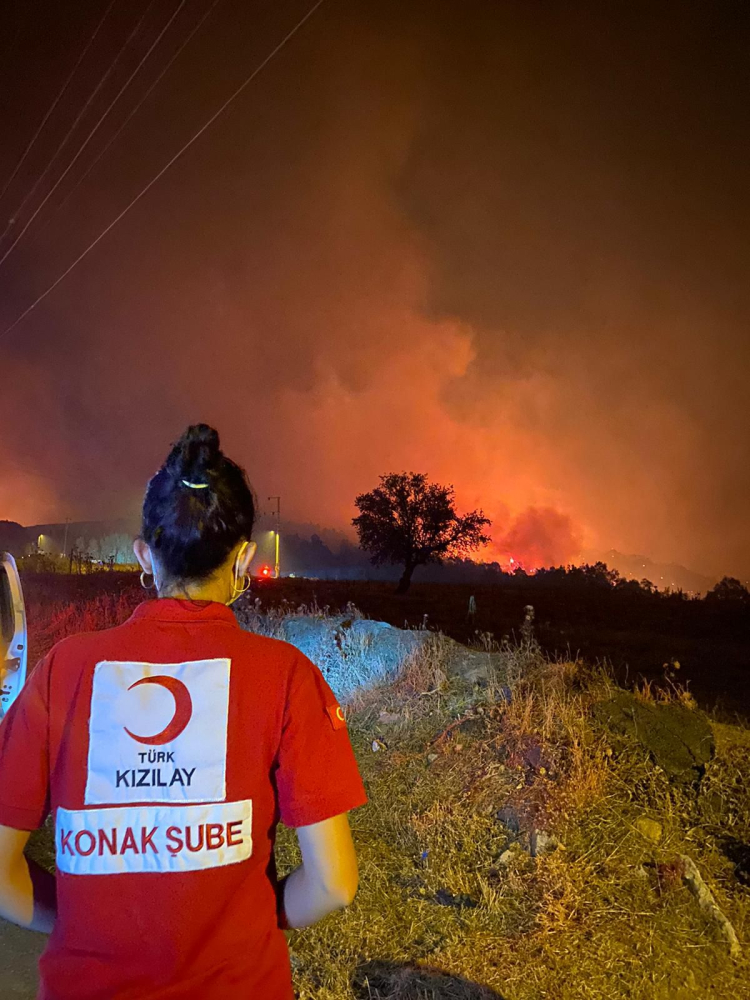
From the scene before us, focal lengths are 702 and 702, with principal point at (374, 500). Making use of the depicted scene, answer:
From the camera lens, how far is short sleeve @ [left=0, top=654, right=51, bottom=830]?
1.48m

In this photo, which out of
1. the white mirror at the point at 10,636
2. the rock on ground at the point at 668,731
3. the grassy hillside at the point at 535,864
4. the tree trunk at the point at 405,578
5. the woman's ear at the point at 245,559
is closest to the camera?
the woman's ear at the point at 245,559

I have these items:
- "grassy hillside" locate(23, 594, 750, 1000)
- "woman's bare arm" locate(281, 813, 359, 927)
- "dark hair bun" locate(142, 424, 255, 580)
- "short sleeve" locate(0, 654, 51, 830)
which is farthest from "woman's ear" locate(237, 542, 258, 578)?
"grassy hillside" locate(23, 594, 750, 1000)

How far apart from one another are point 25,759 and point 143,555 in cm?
53

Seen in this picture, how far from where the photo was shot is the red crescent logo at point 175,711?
146 centimetres

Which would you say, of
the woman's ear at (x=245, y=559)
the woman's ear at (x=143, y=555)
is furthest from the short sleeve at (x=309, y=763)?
the woman's ear at (x=143, y=555)

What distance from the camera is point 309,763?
1517 mm

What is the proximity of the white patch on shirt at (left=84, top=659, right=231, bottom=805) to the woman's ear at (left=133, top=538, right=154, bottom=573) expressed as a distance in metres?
0.34

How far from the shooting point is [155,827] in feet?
4.76

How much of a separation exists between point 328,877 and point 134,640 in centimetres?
68

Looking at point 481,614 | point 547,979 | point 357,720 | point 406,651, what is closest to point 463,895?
point 547,979

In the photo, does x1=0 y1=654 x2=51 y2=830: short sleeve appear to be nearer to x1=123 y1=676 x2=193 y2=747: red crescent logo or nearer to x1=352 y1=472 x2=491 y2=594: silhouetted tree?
x1=123 y1=676 x2=193 y2=747: red crescent logo

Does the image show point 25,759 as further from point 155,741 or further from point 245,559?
point 245,559

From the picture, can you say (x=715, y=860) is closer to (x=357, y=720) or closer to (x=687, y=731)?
Result: (x=687, y=731)

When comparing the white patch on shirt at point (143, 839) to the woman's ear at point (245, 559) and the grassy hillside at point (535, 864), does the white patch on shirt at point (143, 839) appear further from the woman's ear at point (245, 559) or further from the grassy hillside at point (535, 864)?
the grassy hillside at point (535, 864)
